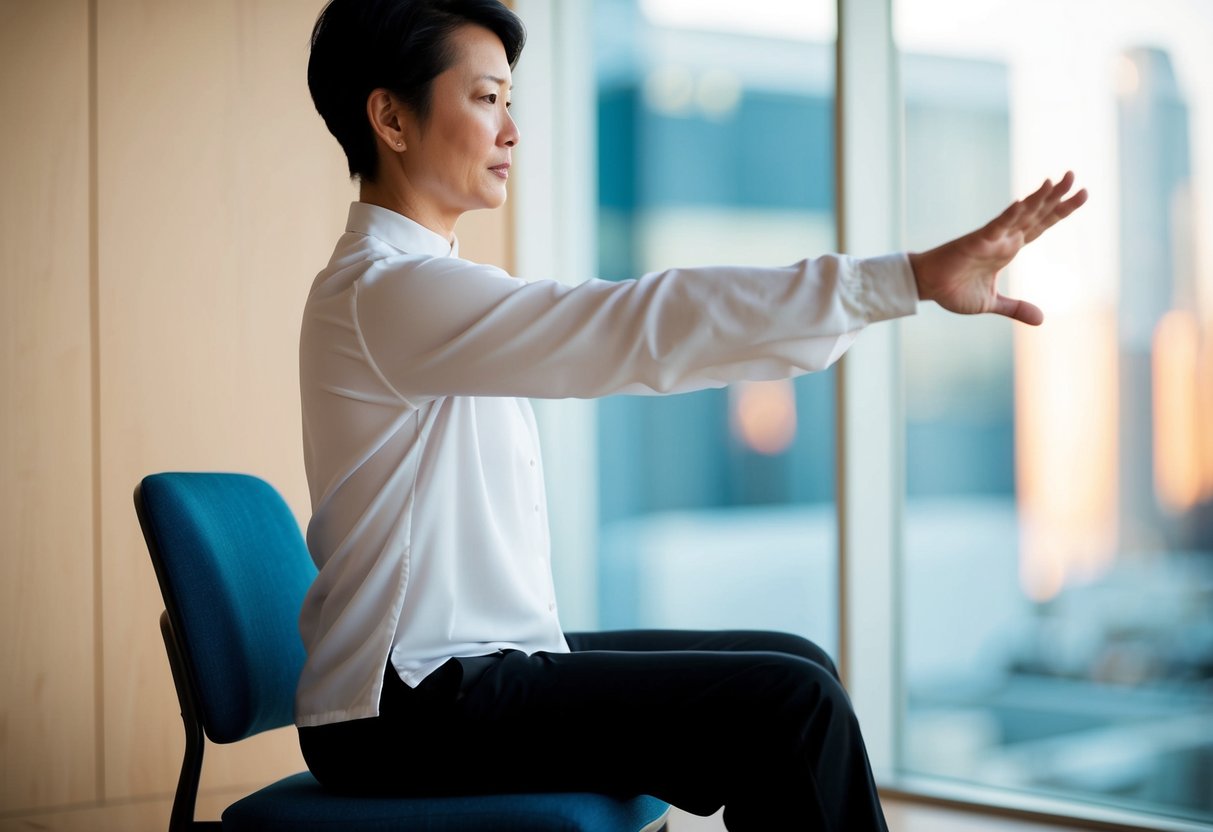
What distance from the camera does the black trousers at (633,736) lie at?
3.40 ft

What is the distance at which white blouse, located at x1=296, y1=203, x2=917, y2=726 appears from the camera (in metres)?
1.06

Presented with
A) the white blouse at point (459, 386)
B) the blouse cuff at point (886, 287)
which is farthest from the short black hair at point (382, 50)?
the blouse cuff at point (886, 287)

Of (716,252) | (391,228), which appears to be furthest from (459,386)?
(716,252)

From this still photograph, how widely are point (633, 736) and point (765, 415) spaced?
214cm

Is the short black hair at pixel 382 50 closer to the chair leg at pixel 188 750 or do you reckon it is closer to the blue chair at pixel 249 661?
the blue chair at pixel 249 661

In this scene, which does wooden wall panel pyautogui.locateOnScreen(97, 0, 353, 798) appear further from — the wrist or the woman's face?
the wrist

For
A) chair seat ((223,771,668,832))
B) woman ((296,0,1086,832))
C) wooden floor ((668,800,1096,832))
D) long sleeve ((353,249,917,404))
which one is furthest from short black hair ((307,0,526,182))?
wooden floor ((668,800,1096,832))

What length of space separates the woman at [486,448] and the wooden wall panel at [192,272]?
1579mm

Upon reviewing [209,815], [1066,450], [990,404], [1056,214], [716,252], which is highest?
[716,252]

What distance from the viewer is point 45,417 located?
270cm

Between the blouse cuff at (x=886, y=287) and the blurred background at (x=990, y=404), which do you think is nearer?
the blouse cuff at (x=886, y=287)

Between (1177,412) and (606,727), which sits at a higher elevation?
(1177,412)

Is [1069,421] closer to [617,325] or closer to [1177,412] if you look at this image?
[1177,412]

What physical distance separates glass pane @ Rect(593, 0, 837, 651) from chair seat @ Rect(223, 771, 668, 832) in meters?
2.00
